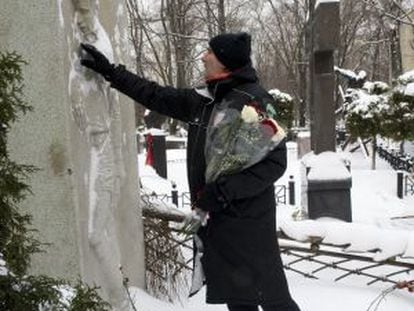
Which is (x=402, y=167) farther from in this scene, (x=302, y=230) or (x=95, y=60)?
(x=95, y=60)

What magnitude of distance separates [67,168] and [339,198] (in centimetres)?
666

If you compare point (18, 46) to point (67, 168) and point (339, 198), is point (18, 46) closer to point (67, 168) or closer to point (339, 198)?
point (67, 168)

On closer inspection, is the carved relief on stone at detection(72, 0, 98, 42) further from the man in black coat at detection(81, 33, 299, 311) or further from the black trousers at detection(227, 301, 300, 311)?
the black trousers at detection(227, 301, 300, 311)

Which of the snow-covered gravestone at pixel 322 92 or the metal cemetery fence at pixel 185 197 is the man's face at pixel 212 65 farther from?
the metal cemetery fence at pixel 185 197

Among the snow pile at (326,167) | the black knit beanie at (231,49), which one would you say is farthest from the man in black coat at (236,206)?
the snow pile at (326,167)

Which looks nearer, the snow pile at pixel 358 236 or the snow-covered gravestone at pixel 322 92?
the snow pile at pixel 358 236

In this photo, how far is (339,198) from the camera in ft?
29.8

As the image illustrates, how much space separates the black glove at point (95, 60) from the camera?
3127 mm

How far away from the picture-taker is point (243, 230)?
3.09 m

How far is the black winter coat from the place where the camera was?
3.06 metres

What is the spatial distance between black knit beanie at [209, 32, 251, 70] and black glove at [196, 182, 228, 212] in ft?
1.95

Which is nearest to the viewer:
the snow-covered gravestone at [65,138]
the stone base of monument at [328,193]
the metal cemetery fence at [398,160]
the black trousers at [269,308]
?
the snow-covered gravestone at [65,138]

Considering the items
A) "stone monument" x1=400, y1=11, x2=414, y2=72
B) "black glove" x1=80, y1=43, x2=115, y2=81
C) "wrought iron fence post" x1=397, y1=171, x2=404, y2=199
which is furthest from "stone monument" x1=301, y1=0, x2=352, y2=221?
"stone monument" x1=400, y1=11, x2=414, y2=72

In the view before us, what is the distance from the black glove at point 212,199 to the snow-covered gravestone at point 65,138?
544 millimetres
